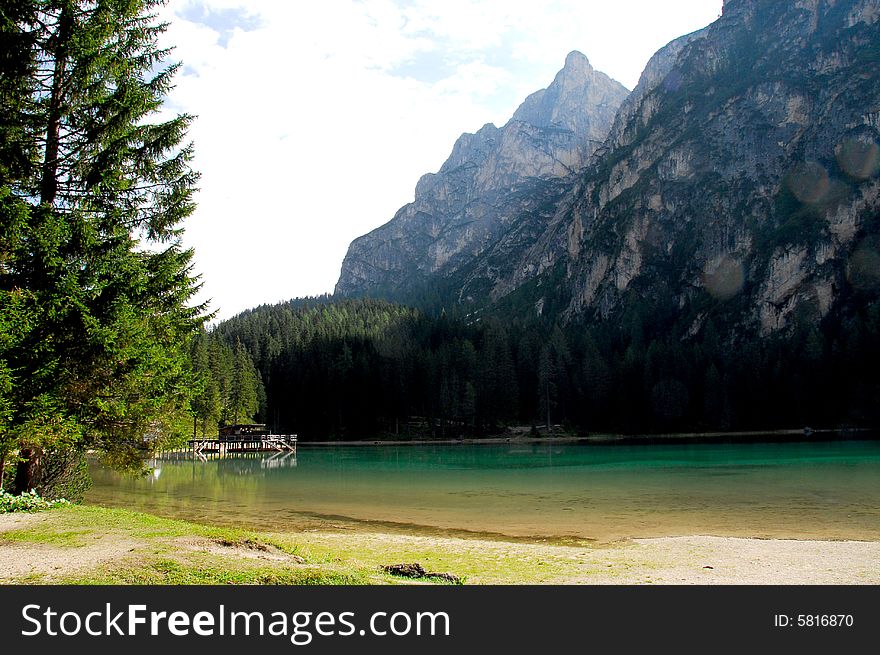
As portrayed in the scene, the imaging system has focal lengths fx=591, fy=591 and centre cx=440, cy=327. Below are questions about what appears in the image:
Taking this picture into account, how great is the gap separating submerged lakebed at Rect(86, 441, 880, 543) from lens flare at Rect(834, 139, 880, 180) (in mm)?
131825

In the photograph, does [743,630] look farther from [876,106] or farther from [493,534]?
[876,106]

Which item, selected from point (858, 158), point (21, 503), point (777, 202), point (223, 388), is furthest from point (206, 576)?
point (777, 202)

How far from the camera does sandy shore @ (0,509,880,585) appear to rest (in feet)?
34.0

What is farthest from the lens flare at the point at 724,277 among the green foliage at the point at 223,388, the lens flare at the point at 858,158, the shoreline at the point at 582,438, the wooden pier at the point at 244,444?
the wooden pier at the point at 244,444

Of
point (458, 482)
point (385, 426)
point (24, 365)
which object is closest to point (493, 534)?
point (24, 365)

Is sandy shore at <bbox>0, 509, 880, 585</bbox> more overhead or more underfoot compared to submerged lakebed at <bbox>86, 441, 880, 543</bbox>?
more overhead

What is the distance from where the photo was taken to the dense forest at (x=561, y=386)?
4176 inches

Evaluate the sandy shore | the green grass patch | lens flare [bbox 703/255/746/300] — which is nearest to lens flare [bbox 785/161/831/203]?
lens flare [bbox 703/255/746/300]

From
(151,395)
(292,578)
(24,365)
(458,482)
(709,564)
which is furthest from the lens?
(458,482)

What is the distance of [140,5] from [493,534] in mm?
19494

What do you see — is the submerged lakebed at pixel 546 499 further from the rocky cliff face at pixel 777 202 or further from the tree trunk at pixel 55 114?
the rocky cliff face at pixel 777 202

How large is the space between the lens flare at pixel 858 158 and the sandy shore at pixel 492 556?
6618 inches

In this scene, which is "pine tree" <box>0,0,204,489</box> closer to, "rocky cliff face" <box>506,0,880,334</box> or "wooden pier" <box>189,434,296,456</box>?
"wooden pier" <box>189,434,296,456</box>

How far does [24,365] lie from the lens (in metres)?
14.3
